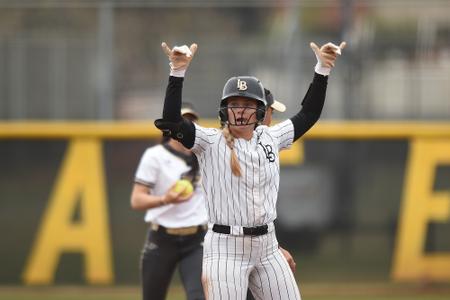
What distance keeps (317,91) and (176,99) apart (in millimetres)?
990

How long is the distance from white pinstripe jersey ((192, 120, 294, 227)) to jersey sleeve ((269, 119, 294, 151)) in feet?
0.67

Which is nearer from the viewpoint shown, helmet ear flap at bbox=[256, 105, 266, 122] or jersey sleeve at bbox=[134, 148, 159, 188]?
helmet ear flap at bbox=[256, 105, 266, 122]

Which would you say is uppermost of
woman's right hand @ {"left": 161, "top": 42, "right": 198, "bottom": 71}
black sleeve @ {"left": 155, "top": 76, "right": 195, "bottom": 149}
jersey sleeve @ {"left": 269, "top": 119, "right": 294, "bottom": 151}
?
woman's right hand @ {"left": 161, "top": 42, "right": 198, "bottom": 71}

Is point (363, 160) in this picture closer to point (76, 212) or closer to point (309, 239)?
point (309, 239)

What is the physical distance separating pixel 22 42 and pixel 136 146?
2.24 metres

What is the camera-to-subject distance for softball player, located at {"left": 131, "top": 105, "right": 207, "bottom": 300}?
7395 millimetres

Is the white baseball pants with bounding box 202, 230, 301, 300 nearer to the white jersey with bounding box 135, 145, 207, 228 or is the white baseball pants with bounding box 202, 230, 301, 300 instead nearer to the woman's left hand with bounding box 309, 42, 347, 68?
the woman's left hand with bounding box 309, 42, 347, 68

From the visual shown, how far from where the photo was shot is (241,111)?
5754 millimetres

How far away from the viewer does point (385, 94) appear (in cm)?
1260

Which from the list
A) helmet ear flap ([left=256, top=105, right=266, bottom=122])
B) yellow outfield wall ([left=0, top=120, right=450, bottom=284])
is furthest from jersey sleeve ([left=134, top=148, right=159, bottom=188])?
yellow outfield wall ([left=0, top=120, right=450, bottom=284])

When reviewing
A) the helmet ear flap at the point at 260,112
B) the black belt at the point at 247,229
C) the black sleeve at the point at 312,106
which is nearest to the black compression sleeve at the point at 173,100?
the helmet ear flap at the point at 260,112

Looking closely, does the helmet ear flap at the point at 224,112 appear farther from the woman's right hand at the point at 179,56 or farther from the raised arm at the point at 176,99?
the woman's right hand at the point at 179,56

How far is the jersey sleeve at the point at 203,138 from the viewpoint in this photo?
5.75 metres

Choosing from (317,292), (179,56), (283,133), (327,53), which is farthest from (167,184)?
(317,292)
